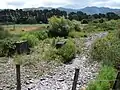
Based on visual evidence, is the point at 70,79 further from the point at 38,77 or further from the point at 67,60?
the point at 67,60

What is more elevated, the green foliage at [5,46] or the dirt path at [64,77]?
the green foliage at [5,46]

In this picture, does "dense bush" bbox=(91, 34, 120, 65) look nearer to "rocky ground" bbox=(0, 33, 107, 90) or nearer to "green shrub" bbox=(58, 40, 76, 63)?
"rocky ground" bbox=(0, 33, 107, 90)

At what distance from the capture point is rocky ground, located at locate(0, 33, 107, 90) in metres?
12.1

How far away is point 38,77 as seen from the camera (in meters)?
13.5

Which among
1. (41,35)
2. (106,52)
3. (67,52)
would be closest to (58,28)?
(41,35)

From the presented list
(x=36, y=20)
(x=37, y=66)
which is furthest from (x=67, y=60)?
(x=36, y=20)

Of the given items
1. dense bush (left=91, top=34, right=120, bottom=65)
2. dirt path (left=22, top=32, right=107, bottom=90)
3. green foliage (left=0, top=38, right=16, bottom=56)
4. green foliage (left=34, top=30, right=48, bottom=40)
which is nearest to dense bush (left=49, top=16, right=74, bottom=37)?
green foliage (left=34, top=30, right=48, bottom=40)

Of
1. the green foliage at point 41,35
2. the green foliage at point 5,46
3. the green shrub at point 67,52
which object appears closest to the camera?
the green shrub at point 67,52

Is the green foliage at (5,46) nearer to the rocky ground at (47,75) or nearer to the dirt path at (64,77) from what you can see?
the rocky ground at (47,75)

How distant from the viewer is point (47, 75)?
13.8 metres

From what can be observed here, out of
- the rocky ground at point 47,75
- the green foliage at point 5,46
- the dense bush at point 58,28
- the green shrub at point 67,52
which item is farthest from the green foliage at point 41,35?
the rocky ground at point 47,75

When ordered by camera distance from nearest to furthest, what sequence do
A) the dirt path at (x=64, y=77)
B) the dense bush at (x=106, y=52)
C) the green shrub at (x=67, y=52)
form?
the dirt path at (x=64, y=77) < the dense bush at (x=106, y=52) < the green shrub at (x=67, y=52)

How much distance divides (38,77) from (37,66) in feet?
5.12

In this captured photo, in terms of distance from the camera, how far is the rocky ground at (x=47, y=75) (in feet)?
39.7
